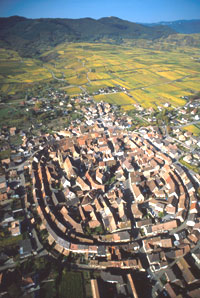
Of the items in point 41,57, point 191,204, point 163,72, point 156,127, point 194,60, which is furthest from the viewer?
point 41,57

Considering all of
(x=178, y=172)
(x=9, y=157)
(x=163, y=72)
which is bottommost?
(x=9, y=157)

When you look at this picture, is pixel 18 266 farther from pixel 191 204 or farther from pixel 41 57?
pixel 41 57

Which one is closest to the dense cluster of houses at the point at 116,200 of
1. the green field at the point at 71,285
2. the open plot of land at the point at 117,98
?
the green field at the point at 71,285

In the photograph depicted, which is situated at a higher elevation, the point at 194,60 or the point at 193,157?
the point at 194,60

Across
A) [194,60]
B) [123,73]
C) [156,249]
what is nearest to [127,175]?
[156,249]

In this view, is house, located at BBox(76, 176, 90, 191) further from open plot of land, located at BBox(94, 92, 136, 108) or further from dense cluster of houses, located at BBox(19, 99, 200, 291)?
open plot of land, located at BBox(94, 92, 136, 108)

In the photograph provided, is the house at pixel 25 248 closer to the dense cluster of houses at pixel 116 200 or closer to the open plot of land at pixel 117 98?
the dense cluster of houses at pixel 116 200
